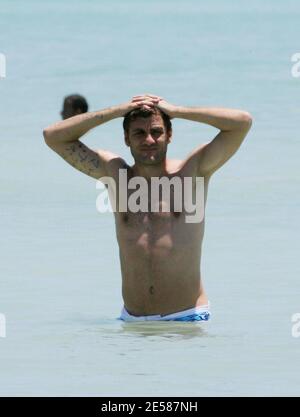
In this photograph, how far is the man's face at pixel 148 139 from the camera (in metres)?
9.03

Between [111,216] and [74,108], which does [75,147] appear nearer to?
[74,108]

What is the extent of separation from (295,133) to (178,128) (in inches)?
34.0

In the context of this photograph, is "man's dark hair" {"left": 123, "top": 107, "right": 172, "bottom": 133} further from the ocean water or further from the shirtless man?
the ocean water

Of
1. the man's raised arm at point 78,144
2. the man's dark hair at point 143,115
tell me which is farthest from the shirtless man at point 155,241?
the man's dark hair at point 143,115

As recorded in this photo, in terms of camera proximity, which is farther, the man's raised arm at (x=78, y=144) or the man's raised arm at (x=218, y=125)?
the man's raised arm at (x=78, y=144)

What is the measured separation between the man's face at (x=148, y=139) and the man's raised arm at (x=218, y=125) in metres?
0.08

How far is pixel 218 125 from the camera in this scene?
9086mm

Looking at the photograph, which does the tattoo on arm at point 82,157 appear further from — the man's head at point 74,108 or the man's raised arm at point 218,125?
the man's raised arm at point 218,125

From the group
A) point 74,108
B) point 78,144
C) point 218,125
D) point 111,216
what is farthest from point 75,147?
point 111,216

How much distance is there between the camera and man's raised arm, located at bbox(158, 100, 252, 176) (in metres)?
9.04

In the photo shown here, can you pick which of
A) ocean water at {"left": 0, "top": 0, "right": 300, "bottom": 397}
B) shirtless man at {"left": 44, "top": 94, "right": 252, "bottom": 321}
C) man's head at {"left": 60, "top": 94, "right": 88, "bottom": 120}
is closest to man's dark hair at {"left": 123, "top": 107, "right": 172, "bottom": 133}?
shirtless man at {"left": 44, "top": 94, "right": 252, "bottom": 321}

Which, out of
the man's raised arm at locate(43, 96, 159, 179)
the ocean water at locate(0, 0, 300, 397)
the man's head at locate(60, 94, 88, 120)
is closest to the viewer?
the ocean water at locate(0, 0, 300, 397)
